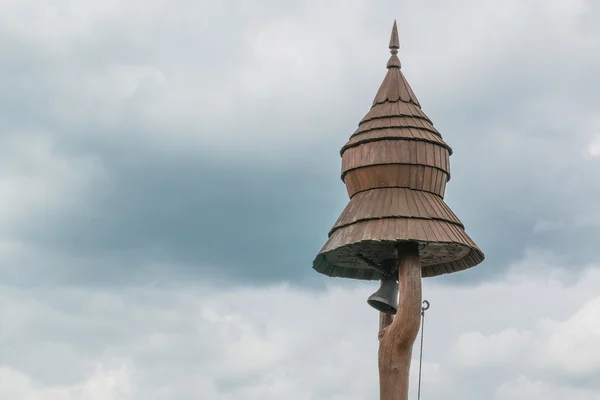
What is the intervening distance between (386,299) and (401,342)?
1371 mm

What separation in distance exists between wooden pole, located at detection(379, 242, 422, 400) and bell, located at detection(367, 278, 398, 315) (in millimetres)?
1022

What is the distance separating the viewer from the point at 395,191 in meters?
19.4

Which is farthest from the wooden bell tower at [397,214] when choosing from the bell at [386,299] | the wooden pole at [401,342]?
the bell at [386,299]

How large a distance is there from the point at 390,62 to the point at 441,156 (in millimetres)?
2290

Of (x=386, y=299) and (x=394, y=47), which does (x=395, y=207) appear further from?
(x=394, y=47)

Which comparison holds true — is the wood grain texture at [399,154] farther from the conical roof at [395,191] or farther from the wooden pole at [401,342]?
the wooden pole at [401,342]

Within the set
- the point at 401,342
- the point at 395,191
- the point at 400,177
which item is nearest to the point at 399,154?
the point at 400,177

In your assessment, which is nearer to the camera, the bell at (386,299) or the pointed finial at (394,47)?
the bell at (386,299)

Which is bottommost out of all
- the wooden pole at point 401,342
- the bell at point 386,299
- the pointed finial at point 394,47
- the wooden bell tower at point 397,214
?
the wooden pole at point 401,342

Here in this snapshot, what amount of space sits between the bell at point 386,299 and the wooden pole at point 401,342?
1022 millimetres

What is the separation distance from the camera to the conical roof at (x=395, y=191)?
62.0 feet

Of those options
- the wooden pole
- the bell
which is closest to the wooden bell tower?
the wooden pole

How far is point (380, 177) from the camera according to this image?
19.5 metres

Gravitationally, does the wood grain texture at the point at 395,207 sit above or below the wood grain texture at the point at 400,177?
below
